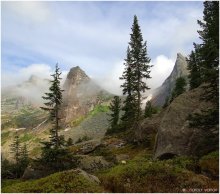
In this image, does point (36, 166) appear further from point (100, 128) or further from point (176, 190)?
point (100, 128)

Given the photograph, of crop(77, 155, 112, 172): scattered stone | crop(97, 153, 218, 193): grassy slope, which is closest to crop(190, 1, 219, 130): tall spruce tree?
crop(97, 153, 218, 193): grassy slope

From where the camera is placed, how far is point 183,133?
29.1 metres

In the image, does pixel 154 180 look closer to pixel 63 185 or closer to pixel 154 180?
pixel 154 180

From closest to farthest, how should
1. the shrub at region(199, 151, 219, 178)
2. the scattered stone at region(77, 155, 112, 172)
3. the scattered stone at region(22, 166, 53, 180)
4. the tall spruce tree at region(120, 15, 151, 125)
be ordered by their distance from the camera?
the shrub at region(199, 151, 219, 178), the scattered stone at region(77, 155, 112, 172), the scattered stone at region(22, 166, 53, 180), the tall spruce tree at region(120, 15, 151, 125)

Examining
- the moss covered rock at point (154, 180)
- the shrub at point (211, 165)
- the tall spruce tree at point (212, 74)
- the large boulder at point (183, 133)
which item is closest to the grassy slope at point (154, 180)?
the moss covered rock at point (154, 180)

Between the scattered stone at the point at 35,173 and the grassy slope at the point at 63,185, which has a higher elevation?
the grassy slope at the point at 63,185

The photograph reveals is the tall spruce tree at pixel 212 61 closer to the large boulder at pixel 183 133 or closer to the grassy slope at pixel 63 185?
the large boulder at pixel 183 133

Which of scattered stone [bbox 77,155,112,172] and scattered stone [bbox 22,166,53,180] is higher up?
scattered stone [bbox 77,155,112,172]

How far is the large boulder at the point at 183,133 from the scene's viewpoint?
26.9 m

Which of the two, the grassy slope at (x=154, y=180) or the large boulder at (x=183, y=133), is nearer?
the grassy slope at (x=154, y=180)

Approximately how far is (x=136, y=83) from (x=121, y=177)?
2995 centimetres

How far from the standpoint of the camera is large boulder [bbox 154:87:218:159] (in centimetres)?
2692

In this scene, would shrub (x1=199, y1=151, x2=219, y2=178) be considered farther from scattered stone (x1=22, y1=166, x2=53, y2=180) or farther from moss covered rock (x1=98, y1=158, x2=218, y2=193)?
scattered stone (x1=22, y1=166, x2=53, y2=180)

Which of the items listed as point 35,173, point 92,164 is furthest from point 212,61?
point 35,173
